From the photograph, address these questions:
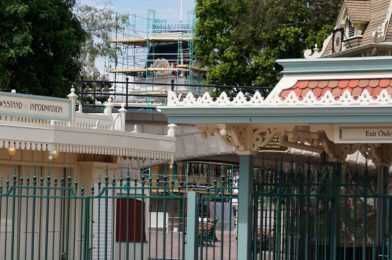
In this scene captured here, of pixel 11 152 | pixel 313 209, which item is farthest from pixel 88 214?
pixel 11 152

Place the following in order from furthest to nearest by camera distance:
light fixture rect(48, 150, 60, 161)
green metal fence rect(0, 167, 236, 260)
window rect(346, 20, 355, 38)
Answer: window rect(346, 20, 355, 38), light fixture rect(48, 150, 60, 161), green metal fence rect(0, 167, 236, 260)

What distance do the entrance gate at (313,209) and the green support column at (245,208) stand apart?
244 mm

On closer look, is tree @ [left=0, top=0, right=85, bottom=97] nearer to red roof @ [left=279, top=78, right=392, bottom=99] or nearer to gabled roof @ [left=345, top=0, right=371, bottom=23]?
gabled roof @ [left=345, top=0, right=371, bottom=23]

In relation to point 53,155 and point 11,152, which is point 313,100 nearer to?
point 11,152

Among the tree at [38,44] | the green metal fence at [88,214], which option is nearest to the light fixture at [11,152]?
the green metal fence at [88,214]

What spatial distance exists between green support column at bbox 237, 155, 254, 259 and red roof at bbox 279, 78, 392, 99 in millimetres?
1053

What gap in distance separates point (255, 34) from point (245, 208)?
24922 mm

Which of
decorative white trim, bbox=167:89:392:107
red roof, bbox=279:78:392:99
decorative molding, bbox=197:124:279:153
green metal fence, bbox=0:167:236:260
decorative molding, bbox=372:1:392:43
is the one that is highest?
decorative molding, bbox=372:1:392:43

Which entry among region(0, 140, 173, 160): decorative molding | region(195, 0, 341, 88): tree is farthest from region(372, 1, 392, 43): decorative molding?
region(195, 0, 341, 88): tree

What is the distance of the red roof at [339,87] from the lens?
12883mm

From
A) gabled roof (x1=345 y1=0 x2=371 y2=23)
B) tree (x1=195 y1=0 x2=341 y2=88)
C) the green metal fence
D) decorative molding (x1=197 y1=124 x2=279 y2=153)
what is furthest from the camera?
tree (x1=195 y1=0 x2=341 y2=88)

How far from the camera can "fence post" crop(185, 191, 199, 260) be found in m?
13.4

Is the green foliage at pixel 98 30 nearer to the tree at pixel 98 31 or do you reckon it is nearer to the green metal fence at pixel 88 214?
the tree at pixel 98 31

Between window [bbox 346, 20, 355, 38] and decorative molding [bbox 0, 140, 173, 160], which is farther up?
window [bbox 346, 20, 355, 38]
